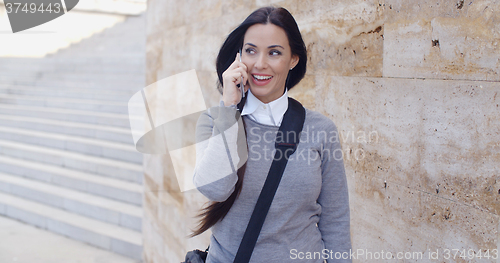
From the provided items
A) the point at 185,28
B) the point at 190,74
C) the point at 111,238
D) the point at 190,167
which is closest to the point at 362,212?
the point at 190,167

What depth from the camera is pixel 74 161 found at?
252 inches

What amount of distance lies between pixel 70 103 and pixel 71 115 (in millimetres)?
575

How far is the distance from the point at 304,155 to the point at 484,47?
84 centimetres

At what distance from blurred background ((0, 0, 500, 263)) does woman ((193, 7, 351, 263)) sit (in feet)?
1.69

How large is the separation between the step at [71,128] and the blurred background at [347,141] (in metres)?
0.03

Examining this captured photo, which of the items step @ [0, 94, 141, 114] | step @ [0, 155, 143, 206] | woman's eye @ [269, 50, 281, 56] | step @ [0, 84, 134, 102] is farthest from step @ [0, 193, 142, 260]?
woman's eye @ [269, 50, 281, 56]

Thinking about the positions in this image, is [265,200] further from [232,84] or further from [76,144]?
[76,144]

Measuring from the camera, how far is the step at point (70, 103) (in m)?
7.46

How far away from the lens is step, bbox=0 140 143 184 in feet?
19.5

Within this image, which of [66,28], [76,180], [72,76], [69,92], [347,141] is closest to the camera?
[347,141]

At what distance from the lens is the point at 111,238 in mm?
4949

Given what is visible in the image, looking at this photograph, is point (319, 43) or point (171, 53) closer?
point (319, 43)

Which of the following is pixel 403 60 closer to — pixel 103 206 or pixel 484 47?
pixel 484 47

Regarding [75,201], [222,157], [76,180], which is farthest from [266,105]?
[76,180]
